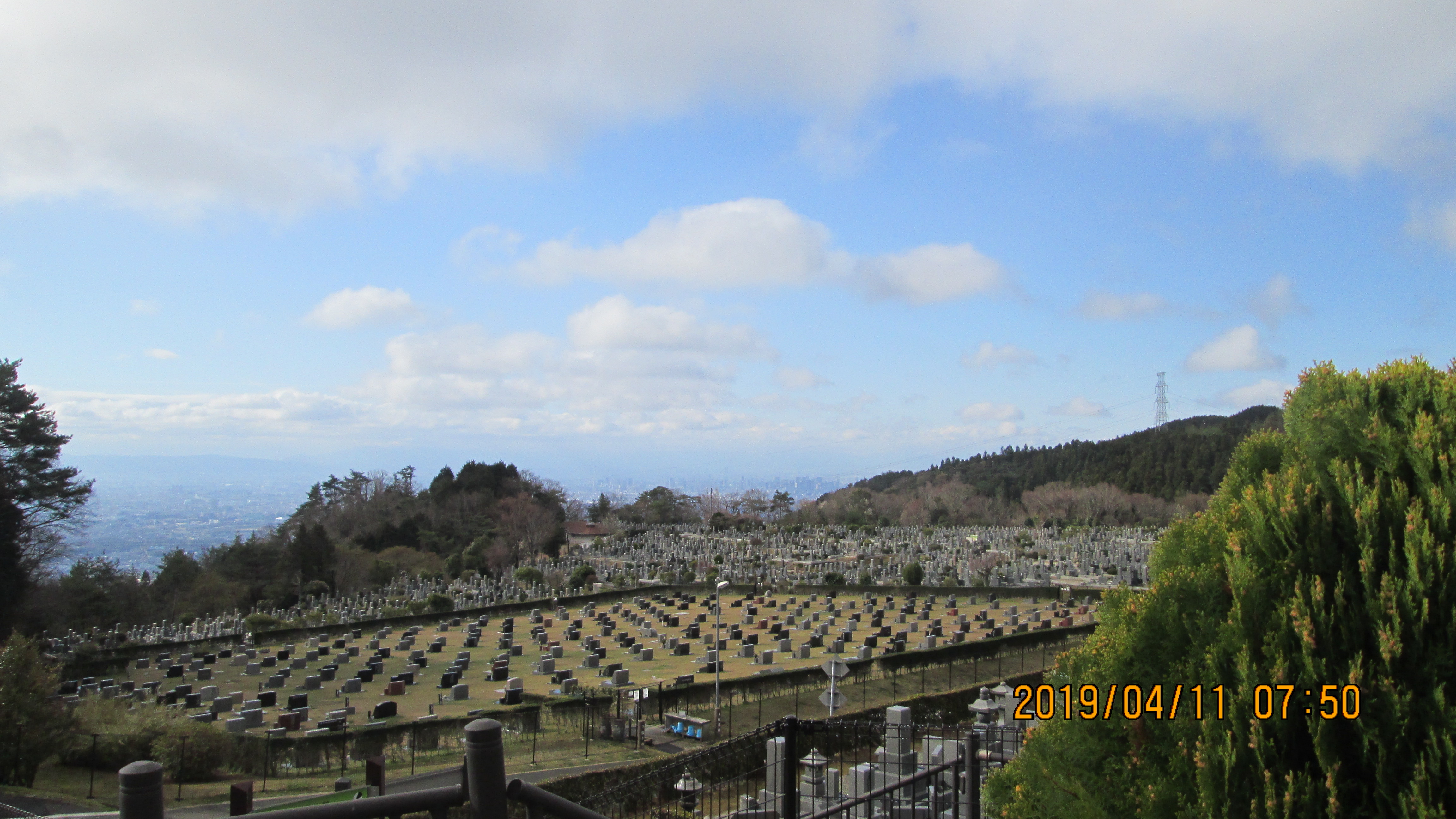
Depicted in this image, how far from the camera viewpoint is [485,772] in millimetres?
2430

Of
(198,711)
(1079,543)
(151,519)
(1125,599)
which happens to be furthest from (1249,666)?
(151,519)

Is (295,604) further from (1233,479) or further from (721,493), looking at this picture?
(721,493)

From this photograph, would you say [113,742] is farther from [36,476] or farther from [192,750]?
[36,476]

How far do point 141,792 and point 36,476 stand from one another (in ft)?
148

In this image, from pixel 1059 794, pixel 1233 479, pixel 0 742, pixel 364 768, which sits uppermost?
pixel 1233 479

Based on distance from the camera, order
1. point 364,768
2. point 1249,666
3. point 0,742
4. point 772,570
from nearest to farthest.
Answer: point 1249,666
point 0,742
point 364,768
point 772,570

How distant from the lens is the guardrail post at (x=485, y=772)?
240 centimetres

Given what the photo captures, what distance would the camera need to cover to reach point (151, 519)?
17325 cm

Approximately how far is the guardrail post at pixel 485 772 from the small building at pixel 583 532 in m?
77.0

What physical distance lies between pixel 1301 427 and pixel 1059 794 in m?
1.75


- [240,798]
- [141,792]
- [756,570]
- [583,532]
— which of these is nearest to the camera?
[141,792]

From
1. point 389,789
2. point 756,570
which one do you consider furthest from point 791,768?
point 756,570

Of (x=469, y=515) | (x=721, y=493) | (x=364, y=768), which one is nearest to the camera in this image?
(x=364, y=768)

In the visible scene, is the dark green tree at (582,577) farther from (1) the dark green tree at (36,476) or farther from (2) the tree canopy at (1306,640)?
(2) the tree canopy at (1306,640)
